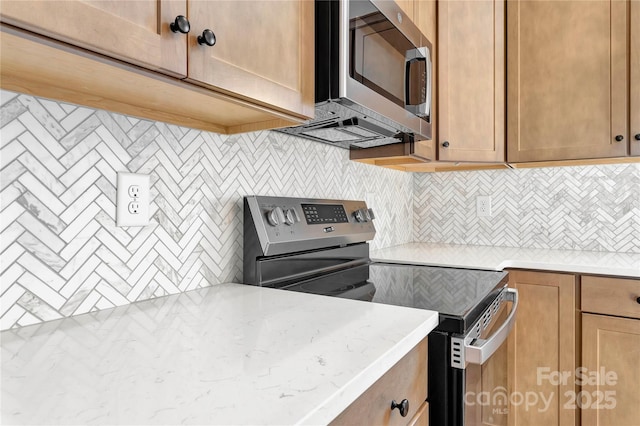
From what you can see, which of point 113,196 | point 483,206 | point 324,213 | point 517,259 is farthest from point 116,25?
point 483,206

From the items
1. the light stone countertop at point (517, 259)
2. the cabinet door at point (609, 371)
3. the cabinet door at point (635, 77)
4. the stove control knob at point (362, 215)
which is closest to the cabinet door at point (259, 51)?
the stove control knob at point (362, 215)

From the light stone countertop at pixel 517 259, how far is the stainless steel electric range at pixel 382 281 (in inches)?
5.1

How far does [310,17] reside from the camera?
0.95 meters

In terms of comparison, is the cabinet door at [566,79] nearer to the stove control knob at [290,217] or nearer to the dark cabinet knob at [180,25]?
the stove control knob at [290,217]

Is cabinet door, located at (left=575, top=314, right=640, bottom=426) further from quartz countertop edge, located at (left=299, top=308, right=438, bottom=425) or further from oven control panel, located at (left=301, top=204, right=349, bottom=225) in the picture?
quartz countertop edge, located at (left=299, top=308, right=438, bottom=425)

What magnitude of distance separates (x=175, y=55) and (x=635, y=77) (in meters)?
1.92

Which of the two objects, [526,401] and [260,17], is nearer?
[260,17]

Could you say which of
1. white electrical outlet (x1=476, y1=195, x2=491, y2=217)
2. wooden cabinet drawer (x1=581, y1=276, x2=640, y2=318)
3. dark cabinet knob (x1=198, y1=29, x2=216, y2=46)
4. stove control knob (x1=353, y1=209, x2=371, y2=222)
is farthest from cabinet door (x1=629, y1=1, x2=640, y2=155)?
dark cabinet knob (x1=198, y1=29, x2=216, y2=46)

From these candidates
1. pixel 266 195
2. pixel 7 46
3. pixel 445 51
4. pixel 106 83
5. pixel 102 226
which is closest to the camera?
pixel 7 46

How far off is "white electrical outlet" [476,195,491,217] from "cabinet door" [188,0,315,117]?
1634 millimetres

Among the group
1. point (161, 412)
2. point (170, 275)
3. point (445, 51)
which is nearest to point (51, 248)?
point (170, 275)

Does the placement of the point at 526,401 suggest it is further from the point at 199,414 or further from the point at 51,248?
the point at 51,248

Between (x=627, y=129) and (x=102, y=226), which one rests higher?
(x=627, y=129)

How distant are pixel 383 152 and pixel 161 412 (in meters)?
1.46
